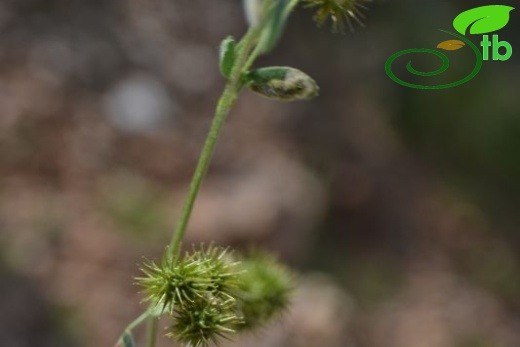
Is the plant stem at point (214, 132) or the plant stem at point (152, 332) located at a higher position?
the plant stem at point (214, 132)

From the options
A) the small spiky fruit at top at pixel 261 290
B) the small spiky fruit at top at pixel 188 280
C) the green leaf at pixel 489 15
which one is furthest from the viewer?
the green leaf at pixel 489 15

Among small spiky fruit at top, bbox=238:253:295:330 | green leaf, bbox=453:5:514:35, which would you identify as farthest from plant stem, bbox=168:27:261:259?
green leaf, bbox=453:5:514:35

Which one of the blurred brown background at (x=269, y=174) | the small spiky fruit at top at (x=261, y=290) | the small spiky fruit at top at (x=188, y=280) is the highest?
the blurred brown background at (x=269, y=174)

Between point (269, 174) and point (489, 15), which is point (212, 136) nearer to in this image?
point (489, 15)

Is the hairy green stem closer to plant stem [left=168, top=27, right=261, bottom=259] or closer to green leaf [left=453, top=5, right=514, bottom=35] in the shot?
plant stem [left=168, top=27, right=261, bottom=259]

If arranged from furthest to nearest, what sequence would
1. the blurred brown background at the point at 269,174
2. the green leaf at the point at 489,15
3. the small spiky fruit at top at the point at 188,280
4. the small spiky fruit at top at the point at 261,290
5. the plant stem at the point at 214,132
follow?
the blurred brown background at the point at 269,174, the green leaf at the point at 489,15, the small spiky fruit at top at the point at 261,290, the small spiky fruit at top at the point at 188,280, the plant stem at the point at 214,132

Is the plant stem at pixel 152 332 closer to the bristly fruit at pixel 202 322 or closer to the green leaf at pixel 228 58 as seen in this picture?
the bristly fruit at pixel 202 322

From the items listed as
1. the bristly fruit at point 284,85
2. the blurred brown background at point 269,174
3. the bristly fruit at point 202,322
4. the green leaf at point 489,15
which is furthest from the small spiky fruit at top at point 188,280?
the blurred brown background at point 269,174
